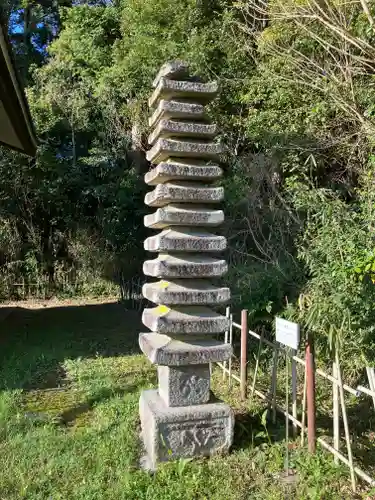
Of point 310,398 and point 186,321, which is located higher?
point 186,321

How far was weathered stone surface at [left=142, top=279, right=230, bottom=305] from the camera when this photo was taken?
12.3 ft

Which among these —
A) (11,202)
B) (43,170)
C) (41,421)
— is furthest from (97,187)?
(41,421)

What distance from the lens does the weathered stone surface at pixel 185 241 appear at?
3752 mm

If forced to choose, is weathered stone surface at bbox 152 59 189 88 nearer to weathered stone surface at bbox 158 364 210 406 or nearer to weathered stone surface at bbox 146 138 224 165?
weathered stone surface at bbox 146 138 224 165

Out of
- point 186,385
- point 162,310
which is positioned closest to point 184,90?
point 162,310

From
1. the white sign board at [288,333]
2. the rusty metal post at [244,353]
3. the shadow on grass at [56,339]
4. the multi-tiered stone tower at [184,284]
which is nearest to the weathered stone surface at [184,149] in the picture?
the multi-tiered stone tower at [184,284]

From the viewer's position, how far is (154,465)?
142 inches

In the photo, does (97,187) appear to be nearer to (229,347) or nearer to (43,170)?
(43,170)

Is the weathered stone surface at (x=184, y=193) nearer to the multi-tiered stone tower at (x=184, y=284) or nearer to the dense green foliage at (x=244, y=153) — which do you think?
the multi-tiered stone tower at (x=184, y=284)

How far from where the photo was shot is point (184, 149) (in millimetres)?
3824

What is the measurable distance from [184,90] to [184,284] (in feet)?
5.31

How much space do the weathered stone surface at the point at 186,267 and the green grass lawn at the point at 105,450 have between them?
4.78 ft

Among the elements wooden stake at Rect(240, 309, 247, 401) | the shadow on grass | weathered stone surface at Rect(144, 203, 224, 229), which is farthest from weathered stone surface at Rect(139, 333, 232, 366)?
the shadow on grass

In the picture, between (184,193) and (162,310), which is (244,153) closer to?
(184,193)
